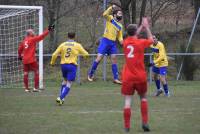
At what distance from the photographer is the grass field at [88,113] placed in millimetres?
12820

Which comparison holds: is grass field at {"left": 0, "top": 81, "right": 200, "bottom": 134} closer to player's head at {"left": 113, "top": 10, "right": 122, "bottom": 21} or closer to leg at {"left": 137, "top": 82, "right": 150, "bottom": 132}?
leg at {"left": 137, "top": 82, "right": 150, "bottom": 132}

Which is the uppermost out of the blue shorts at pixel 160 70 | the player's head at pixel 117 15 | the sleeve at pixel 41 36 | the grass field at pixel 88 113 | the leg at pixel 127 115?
the player's head at pixel 117 15

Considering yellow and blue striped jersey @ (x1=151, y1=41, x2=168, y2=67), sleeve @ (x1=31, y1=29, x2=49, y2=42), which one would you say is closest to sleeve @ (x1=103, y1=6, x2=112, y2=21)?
yellow and blue striped jersey @ (x1=151, y1=41, x2=168, y2=67)

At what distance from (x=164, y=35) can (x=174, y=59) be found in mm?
8324

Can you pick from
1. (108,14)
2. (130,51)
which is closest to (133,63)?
(130,51)

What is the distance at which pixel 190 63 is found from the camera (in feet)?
98.5

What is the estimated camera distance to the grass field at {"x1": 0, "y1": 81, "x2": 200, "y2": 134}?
42.1 ft

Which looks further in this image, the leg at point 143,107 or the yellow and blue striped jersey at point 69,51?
the yellow and blue striped jersey at point 69,51

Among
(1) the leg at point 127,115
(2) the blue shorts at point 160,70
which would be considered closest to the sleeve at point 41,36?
(2) the blue shorts at point 160,70

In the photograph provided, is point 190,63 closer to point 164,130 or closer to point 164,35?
point 164,35

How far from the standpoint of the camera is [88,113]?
15.5m

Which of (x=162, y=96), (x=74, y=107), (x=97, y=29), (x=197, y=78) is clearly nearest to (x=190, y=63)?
(x=197, y=78)

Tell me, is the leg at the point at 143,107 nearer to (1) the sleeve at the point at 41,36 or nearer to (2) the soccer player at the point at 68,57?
(2) the soccer player at the point at 68,57

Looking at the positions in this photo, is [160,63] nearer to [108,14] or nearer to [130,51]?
[108,14]
